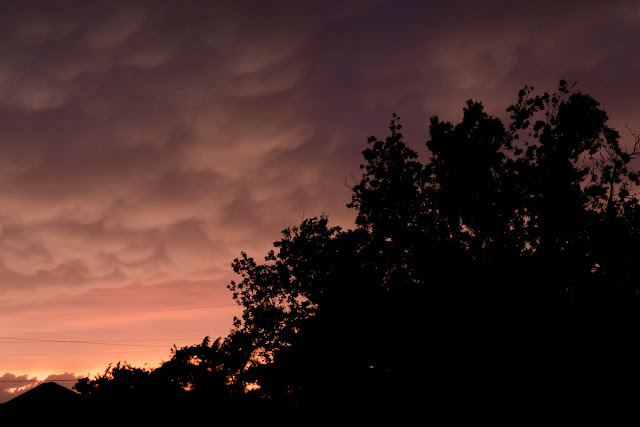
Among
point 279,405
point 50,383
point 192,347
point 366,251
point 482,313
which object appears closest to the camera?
point 482,313

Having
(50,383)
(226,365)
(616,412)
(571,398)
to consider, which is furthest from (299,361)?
(50,383)

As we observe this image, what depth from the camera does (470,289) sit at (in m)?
18.8

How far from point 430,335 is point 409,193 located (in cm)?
803

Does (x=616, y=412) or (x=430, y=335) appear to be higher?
(x=430, y=335)

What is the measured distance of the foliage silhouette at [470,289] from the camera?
17734 millimetres

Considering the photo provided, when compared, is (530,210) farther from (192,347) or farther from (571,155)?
(192,347)

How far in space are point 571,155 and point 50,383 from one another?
5021 cm

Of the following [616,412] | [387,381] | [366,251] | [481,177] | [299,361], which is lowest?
[616,412]

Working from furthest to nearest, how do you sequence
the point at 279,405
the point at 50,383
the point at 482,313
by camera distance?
1. the point at 50,383
2. the point at 279,405
3. the point at 482,313

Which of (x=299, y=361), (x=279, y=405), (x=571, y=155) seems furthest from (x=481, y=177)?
(x=279, y=405)

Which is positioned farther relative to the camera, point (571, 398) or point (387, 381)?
point (387, 381)

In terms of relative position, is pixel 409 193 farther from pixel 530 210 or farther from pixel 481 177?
pixel 530 210

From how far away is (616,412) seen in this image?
54.6 feet

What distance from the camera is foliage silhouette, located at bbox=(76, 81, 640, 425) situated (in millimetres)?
17734
